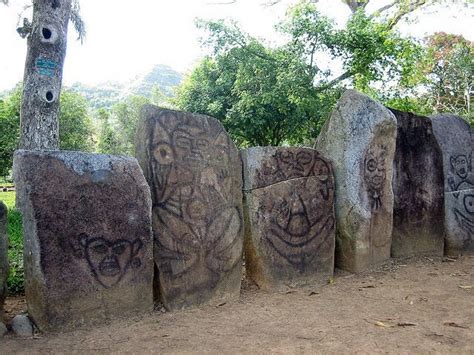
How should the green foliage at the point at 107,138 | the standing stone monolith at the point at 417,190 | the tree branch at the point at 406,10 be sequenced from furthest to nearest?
1. the green foliage at the point at 107,138
2. the tree branch at the point at 406,10
3. the standing stone monolith at the point at 417,190

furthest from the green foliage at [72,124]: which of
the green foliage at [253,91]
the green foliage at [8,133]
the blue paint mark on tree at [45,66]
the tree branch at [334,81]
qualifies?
the blue paint mark on tree at [45,66]

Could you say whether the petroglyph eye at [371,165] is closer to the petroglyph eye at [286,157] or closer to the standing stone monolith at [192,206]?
the petroglyph eye at [286,157]

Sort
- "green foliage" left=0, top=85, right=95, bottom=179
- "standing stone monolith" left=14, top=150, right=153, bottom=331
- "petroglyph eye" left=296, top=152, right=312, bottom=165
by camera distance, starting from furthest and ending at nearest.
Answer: "green foliage" left=0, top=85, right=95, bottom=179 < "petroglyph eye" left=296, top=152, right=312, bottom=165 < "standing stone monolith" left=14, top=150, right=153, bottom=331

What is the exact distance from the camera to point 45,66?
19.0 ft

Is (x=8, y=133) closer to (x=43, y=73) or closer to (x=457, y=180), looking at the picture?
(x=43, y=73)

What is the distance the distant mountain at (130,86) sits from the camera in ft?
251

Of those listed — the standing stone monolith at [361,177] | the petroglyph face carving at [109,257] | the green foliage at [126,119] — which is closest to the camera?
the petroglyph face carving at [109,257]

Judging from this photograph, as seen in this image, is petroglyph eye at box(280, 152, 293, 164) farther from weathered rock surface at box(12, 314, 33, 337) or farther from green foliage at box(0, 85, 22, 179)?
green foliage at box(0, 85, 22, 179)

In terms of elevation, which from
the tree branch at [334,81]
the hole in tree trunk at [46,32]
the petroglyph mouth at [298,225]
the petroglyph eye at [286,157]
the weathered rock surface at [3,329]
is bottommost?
the weathered rock surface at [3,329]

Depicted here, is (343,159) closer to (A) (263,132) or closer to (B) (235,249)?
(B) (235,249)

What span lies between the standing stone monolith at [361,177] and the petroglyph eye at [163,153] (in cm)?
159

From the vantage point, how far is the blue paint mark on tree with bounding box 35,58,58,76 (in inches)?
226

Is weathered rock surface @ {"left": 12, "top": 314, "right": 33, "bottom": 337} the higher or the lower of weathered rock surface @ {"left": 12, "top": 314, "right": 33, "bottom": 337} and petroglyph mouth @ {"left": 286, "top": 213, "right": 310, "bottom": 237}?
the lower

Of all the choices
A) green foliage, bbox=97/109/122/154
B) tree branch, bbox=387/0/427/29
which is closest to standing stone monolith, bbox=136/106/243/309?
tree branch, bbox=387/0/427/29
